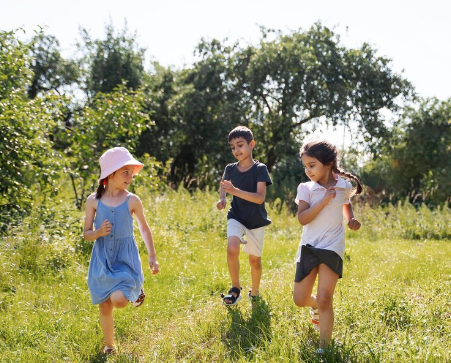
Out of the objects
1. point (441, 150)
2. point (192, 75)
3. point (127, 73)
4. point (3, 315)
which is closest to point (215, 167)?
point (192, 75)

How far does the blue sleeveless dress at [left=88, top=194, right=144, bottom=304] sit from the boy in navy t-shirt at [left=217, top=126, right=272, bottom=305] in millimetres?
1328

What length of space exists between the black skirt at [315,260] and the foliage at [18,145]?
15.7 feet

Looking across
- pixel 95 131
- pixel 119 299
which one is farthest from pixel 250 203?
pixel 95 131

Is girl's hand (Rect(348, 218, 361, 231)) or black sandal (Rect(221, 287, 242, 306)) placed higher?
girl's hand (Rect(348, 218, 361, 231))

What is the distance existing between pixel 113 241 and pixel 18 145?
159 inches

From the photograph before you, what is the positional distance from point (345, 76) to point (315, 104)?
168 centimetres

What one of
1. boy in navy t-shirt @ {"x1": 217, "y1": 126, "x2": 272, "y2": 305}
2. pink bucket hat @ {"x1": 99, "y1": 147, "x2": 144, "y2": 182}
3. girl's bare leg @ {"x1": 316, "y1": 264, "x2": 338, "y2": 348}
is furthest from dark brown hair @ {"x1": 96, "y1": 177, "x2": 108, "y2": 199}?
girl's bare leg @ {"x1": 316, "y1": 264, "x2": 338, "y2": 348}

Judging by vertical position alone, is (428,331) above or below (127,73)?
A: below

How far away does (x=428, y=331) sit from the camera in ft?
13.1

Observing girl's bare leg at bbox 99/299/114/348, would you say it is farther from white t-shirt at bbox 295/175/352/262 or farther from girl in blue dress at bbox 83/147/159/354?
white t-shirt at bbox 295/175/352/262

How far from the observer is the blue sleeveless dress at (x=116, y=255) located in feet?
13.2

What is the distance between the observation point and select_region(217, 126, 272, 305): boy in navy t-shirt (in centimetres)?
534

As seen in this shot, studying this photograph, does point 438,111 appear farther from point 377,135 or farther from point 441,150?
point 377,135

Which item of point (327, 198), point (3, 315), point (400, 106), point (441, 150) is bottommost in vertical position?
point (3, 315)
